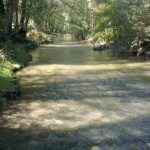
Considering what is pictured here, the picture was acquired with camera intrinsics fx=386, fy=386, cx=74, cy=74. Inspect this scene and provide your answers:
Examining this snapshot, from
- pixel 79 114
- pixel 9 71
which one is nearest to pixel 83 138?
pixel 79 114

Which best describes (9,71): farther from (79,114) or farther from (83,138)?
(83,138)

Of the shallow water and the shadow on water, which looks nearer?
the shadow on water

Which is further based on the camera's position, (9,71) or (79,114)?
(9,71)

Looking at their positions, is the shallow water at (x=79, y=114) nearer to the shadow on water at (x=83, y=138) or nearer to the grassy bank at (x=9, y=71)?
the shadow on water at (x=83, y=138)

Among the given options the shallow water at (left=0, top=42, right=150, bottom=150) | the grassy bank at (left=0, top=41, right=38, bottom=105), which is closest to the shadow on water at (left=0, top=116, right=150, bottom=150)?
the shallow water at (left=0, top=42, right=150, bottom=150)

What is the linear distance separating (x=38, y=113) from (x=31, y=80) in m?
7.16

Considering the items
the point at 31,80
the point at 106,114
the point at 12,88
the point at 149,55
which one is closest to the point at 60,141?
the point at 106,114

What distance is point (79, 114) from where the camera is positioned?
13305 millimetres

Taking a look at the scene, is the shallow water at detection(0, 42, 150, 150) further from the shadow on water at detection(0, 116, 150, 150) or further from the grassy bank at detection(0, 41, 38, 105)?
the grassy bank at detection(0, 41, 38, 105)

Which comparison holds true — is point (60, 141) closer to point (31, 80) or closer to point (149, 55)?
point (31, 80)

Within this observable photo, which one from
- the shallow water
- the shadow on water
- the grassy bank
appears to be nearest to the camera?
the shadow on water

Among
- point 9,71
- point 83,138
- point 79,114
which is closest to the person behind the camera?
point 83,138

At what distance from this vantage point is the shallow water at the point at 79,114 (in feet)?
34.9

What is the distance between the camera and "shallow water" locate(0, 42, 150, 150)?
10648 mm
